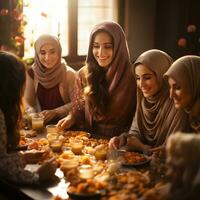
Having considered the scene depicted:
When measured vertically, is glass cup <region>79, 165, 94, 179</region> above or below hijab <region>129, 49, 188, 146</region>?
below

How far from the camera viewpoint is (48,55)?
440cm

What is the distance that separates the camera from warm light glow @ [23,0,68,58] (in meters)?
5.68

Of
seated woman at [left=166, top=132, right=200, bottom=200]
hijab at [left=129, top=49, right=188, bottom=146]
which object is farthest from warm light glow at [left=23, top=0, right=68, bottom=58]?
seated woman at [left=166, top=132, right=200, bottom=200]

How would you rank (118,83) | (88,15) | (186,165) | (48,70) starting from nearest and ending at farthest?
(186,165), (118,83), (48,70), (88,15)

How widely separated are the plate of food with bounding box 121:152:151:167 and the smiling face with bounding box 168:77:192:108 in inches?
16.8

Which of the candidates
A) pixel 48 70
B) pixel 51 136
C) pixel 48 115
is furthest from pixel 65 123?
pixel 48 70

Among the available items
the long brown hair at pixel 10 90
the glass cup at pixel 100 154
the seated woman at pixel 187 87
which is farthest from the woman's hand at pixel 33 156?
the seated woman at pixel 187 87

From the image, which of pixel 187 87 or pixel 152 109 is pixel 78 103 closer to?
pixel 152 109

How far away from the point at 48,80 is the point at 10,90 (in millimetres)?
1807

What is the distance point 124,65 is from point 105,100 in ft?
1.18

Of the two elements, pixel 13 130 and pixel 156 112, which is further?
pixel 156 112

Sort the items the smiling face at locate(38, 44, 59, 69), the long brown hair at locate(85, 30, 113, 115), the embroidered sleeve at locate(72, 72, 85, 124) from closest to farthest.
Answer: the long brown hair at locate(85, 30, 113, 115)
the embroidered sleeve at locate(72, 72, 85, 124)
the smiling face at locate(38, 44, 59, 69)

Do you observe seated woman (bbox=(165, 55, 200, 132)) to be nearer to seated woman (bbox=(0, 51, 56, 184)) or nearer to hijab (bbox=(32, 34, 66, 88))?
seated woman (bbox=(0, 51, 56, 184))

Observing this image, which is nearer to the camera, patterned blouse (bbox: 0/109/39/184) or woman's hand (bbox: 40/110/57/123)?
patterned blouse (bbox: 0/109/39/184)
